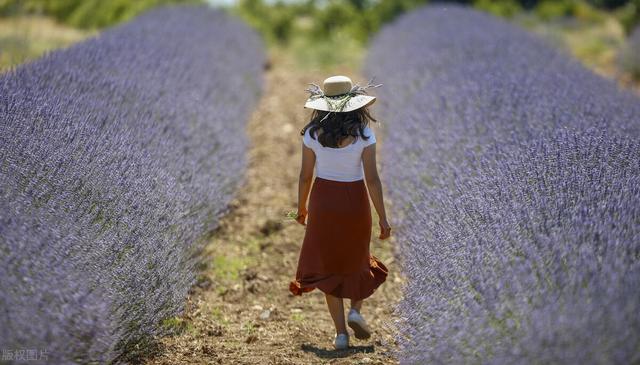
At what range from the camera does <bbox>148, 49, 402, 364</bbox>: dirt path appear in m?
3.42

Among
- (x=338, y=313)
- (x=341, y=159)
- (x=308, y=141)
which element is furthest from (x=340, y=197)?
(x=338, y=313)

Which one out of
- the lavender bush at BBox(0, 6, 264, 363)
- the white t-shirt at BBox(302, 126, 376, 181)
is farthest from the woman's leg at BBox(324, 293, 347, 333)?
the lavender bush at BBox(0, 6, 264, 363)

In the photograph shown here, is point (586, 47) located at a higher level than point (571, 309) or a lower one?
lower

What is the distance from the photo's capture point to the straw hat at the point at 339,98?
3338 mm

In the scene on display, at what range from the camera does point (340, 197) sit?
11.1ft

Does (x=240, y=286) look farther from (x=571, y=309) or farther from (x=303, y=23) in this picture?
(x=303, y=23)

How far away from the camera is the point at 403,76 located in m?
7.21

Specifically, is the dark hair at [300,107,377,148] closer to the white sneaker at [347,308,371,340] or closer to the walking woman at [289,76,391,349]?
the walking woman at [289,76,391,349]

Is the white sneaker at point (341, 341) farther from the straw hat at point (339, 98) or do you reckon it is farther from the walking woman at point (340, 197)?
the straw hat at point (339, 98)

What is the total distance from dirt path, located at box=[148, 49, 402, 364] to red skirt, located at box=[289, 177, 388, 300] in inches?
11.8

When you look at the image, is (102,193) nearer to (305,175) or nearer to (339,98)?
(305,175)

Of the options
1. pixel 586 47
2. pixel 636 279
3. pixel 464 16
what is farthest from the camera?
pixel 586 47

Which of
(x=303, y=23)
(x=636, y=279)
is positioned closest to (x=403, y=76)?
(x=636, y=279)

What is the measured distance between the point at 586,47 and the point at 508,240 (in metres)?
11.9
